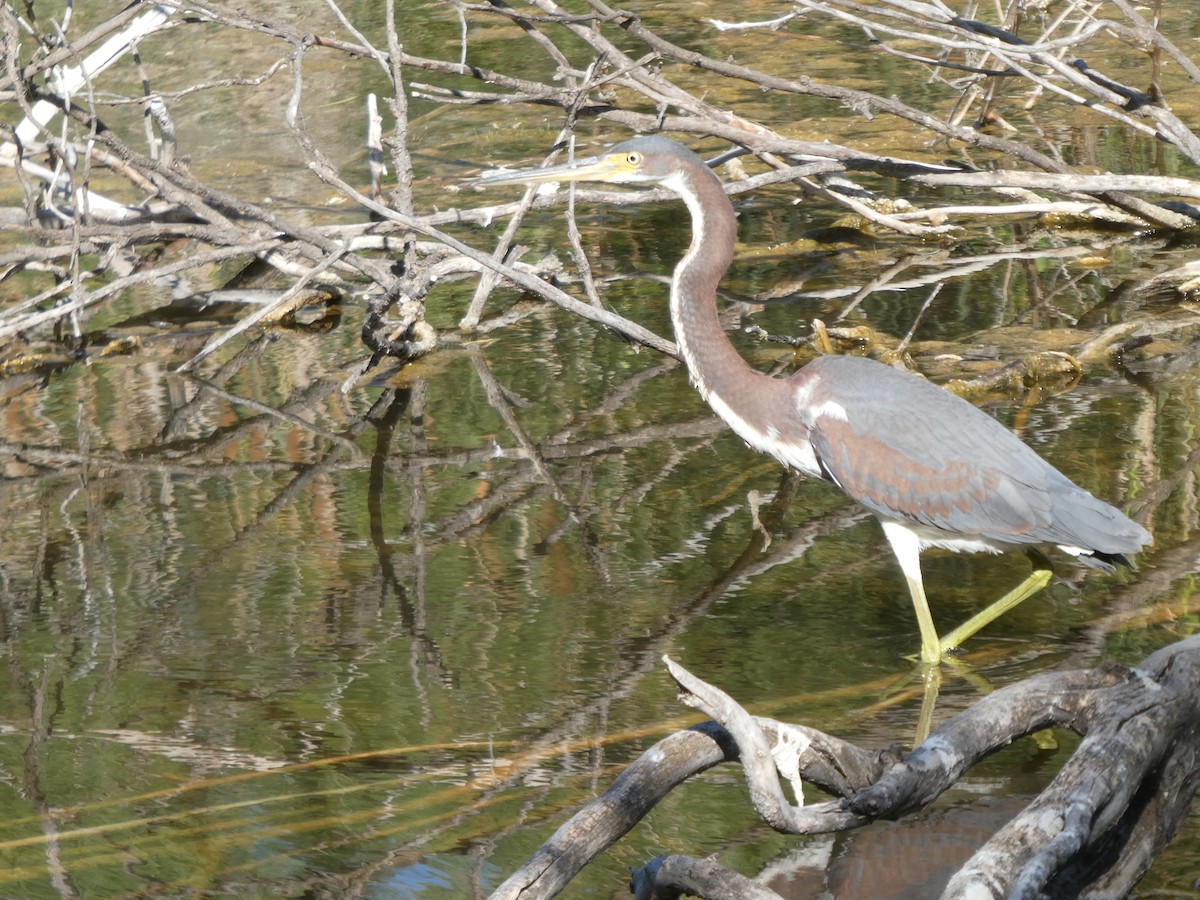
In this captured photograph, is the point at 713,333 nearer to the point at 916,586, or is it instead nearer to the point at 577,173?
the point at 577,173

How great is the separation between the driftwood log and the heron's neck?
1.82 m

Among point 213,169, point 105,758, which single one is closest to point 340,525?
point 105,758

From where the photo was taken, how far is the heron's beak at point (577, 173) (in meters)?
5.38

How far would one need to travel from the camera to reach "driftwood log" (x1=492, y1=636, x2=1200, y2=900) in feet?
8.69

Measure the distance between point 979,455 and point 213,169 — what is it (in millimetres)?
8133

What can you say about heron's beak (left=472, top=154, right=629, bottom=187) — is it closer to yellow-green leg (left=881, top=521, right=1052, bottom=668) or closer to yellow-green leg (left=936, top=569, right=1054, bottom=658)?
yellow-green leg (left=881, top=521, right=1052, bottom=668)

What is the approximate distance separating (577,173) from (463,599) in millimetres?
1654

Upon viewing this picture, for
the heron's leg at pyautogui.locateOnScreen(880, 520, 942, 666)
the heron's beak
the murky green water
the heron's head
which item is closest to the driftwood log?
the murky green water

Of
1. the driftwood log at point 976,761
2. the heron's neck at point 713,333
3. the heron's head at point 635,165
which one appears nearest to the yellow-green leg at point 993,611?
the heron's neck at point 713,333

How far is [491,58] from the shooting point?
13.7 m

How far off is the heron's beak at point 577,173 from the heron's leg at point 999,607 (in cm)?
200

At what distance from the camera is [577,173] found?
5543 mm

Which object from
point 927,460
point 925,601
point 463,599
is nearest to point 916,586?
point 925,601

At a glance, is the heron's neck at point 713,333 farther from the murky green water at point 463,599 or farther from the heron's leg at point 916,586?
the murky green water at point 463,599
